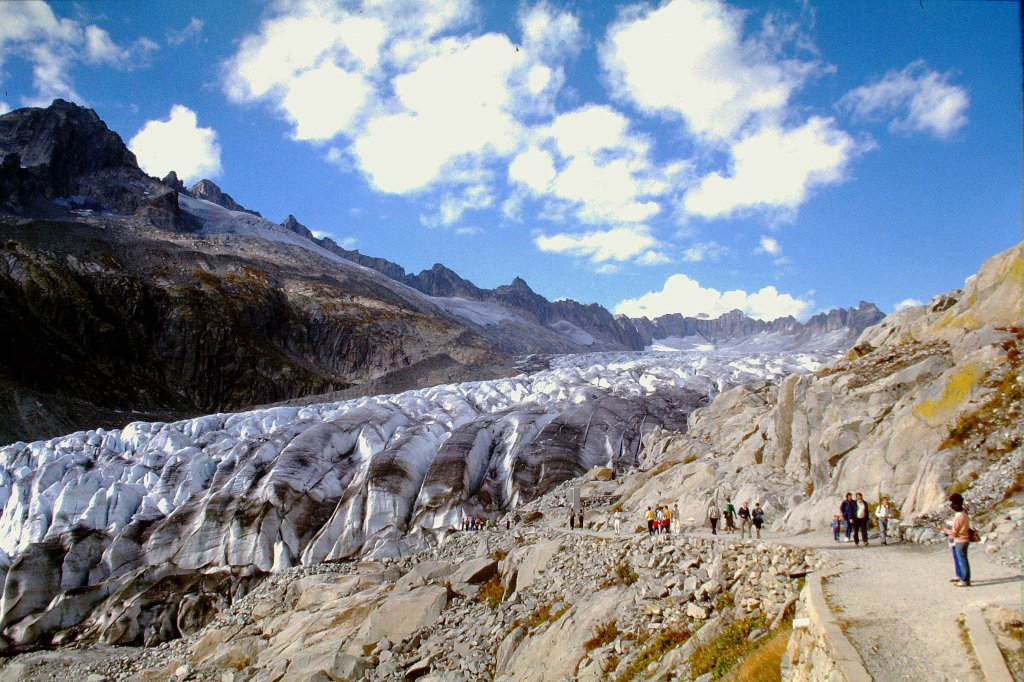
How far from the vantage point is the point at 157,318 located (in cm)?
11738

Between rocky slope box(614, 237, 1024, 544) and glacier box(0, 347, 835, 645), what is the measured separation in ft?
56.3

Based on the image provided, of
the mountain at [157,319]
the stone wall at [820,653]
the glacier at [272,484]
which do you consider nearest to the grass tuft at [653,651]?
the stone wall at [820,653]

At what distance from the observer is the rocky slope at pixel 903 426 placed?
632 inches

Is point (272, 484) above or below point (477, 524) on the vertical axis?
above

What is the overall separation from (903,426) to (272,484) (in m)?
37.5

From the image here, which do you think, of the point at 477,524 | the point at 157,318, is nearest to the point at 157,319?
the point at 157,318

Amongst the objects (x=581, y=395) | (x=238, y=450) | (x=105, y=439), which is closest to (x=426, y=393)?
(x=581, y=395)

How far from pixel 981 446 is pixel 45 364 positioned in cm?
10793

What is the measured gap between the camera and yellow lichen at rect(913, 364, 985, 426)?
17922 millimetres

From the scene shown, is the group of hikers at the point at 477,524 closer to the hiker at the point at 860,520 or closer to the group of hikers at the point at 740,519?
the group of hikers at the point at 740,519

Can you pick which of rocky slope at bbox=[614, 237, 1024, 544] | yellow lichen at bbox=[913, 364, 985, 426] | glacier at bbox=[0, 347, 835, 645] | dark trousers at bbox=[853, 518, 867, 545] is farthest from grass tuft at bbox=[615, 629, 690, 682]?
glacier at bbox=[0, 347, 835, 645]

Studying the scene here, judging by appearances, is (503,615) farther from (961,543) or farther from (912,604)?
(961,543)

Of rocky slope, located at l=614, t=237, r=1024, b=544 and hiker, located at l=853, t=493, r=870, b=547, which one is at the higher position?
rocky slope, located at l=614, t=237, r=1024, b=544

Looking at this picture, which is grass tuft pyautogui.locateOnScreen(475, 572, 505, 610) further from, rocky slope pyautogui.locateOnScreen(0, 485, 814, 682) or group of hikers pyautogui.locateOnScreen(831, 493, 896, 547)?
group of hikers pyautogui.locateOnScreen(831, 493, 896, 547)
